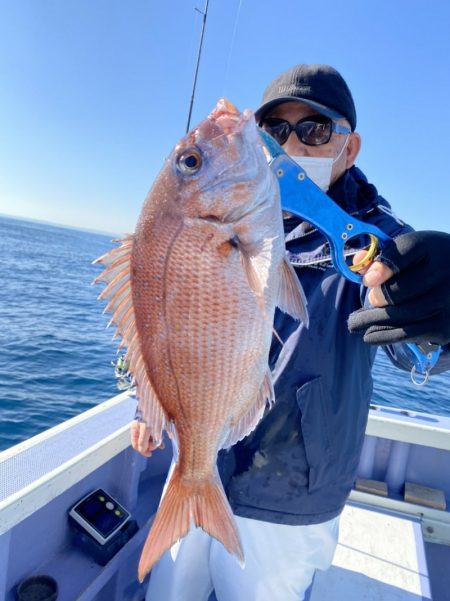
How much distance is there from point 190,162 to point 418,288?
802mm

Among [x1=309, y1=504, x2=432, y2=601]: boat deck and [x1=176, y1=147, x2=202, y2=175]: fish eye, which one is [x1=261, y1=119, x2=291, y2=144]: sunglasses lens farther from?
[x1=309, y1=504, x2=432, y2=601]: boat deck

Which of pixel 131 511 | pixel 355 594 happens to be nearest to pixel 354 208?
pixel 355 594

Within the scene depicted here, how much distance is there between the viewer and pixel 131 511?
286 cm

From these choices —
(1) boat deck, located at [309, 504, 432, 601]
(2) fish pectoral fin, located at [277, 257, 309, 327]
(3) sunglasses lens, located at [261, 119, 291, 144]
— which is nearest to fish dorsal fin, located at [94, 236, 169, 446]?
(2) fish pectoral fin, located at [277, 257, 309, 327]

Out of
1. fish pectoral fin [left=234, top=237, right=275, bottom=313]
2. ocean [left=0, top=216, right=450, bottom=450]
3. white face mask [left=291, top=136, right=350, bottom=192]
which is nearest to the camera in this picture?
fish pectoral fin [left=234, top=237, right=275, bottom=313]

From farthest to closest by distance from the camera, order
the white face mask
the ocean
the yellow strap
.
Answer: the ocean, the white face mask, the yellow strap

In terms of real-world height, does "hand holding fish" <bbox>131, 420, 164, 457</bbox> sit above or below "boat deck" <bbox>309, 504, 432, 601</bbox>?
above

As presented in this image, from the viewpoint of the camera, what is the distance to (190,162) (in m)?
1.30

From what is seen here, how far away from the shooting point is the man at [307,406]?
175 centimetres

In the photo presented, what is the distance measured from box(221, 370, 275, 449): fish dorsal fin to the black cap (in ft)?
4.05

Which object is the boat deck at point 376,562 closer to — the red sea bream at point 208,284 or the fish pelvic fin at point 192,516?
the fish pelvic fin at point 192,516

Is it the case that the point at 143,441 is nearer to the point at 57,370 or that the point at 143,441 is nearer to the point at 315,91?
the point at 315,91

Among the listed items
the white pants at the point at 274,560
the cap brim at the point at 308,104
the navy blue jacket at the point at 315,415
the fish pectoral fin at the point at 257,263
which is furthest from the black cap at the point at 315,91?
the white pants at the point at 274,560

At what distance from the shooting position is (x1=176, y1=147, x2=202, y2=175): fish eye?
4.25 feet
